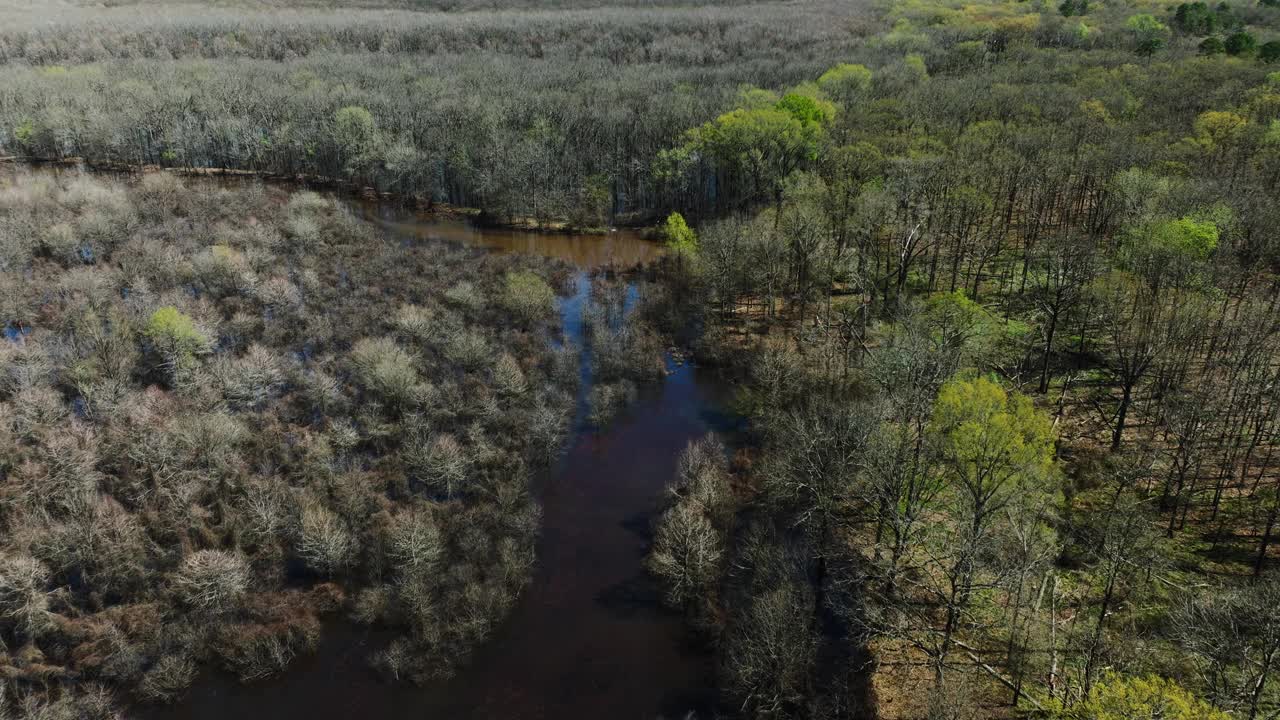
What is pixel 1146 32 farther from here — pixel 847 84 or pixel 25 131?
pixel 25 131

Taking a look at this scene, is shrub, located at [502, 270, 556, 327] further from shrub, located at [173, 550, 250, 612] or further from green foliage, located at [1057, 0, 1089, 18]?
green foliage, located at [1057, 0, 1089, 18]

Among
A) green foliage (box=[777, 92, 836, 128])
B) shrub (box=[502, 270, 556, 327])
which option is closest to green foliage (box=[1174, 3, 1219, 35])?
green foliage (box=[777, 92, 836, 128])

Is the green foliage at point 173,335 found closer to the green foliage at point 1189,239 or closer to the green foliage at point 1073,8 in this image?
the green foliage at point 1189,239

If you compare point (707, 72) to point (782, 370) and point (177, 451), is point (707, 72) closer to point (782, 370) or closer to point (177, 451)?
point (782, 370)

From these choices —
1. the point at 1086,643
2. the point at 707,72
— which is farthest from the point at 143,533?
the point at 707,72

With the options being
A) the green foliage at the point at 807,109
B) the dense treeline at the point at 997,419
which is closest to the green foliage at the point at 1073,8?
the dense treeline at the point at 997,419
